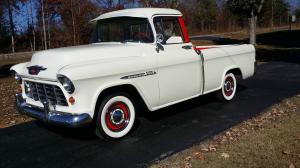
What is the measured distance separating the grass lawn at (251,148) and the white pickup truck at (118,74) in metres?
1.21

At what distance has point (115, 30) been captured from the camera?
21.5ft

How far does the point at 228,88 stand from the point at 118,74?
3420 mm

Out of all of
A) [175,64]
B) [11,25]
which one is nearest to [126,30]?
[175,64]

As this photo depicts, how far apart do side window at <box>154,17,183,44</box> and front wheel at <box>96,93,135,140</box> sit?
135cm

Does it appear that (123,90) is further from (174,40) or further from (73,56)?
(174,40)

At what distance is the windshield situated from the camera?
623 cm

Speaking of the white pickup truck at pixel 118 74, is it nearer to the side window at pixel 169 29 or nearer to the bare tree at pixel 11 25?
the side window at pixel 169 29

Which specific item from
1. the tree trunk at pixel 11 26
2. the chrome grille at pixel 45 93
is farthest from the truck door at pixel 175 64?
the tree trunk at pixel 11 26

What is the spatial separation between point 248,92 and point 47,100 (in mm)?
5187

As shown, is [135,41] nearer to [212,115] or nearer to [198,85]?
[198,85]

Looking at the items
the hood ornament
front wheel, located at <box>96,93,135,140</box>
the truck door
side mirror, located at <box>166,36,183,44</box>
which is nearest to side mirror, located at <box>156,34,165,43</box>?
the truck door

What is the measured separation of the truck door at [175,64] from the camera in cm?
617

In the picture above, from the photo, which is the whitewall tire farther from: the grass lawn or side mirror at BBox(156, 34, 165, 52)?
side mirror at BBox(156, 34, 165, 52)

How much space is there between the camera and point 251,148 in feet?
16.3
